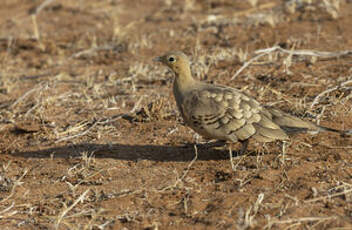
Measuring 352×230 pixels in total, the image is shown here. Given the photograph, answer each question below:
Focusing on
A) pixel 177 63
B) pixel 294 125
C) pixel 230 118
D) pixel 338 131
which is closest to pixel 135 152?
pixel 177 63

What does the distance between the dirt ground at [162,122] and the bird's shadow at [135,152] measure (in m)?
0.02

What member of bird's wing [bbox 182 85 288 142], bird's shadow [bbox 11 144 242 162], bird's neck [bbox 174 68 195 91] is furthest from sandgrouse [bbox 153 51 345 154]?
bird's shadow [bbox 11 144 242 162]

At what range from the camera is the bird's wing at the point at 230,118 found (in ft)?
16.2

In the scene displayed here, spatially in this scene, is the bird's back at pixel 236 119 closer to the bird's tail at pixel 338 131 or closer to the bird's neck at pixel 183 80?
the bird's tail at pixel 338 131

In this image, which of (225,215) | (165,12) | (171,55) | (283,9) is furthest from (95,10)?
(225,215)

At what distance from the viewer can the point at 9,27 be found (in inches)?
427

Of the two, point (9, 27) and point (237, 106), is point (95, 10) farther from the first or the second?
point (237, 106)

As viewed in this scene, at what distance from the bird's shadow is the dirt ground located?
0.8 inches

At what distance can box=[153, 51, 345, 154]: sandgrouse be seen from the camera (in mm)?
4930

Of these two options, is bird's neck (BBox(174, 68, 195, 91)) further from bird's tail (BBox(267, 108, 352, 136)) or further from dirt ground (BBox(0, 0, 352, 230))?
bird's tail (BBox(267, 108, 352, 136))

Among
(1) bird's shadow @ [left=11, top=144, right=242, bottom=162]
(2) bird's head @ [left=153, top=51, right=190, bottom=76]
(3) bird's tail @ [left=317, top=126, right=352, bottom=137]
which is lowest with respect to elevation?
(1) bird's shadow @ [left=11, top=144, right=242, bottom=162]

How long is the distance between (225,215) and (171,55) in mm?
1953

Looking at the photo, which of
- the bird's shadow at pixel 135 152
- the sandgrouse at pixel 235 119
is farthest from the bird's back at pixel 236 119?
the bird's shadow at pixel 135 152

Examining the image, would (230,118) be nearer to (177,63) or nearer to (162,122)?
(177,63)
